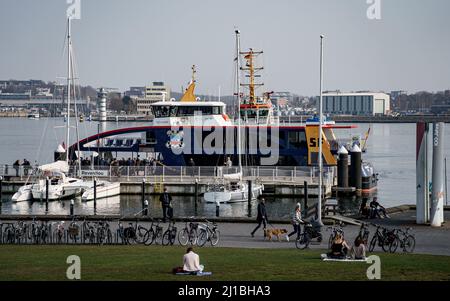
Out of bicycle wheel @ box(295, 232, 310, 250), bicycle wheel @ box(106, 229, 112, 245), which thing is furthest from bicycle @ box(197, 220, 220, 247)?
bicycle wheel @ box(106, 229, 112, 245)

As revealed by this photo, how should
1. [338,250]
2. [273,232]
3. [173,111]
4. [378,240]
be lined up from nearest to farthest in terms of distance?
[338,250] → [378,240] → [273,232] → [173,111]

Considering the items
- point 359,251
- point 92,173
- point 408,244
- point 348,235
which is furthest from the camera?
point 92,173

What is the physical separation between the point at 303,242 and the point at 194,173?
30.0 m

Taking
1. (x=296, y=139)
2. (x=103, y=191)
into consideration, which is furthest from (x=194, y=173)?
(x=296, y=139)

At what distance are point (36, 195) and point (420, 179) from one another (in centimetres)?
2790

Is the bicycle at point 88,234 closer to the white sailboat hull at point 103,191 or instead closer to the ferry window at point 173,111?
the white sailboat hull at point 103,191

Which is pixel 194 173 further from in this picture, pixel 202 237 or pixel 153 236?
pixel 202 237

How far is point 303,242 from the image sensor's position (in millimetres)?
28844

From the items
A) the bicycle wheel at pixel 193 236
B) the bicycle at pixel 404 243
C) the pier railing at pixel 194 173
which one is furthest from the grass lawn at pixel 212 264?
the pier railing at pixel 194 173

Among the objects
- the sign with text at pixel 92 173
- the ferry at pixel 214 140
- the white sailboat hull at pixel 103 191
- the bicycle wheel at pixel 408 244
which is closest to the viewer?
the bicycle wheel at pixel 408 244

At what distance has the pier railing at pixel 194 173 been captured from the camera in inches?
2271

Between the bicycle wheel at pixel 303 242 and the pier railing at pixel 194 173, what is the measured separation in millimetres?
27844
